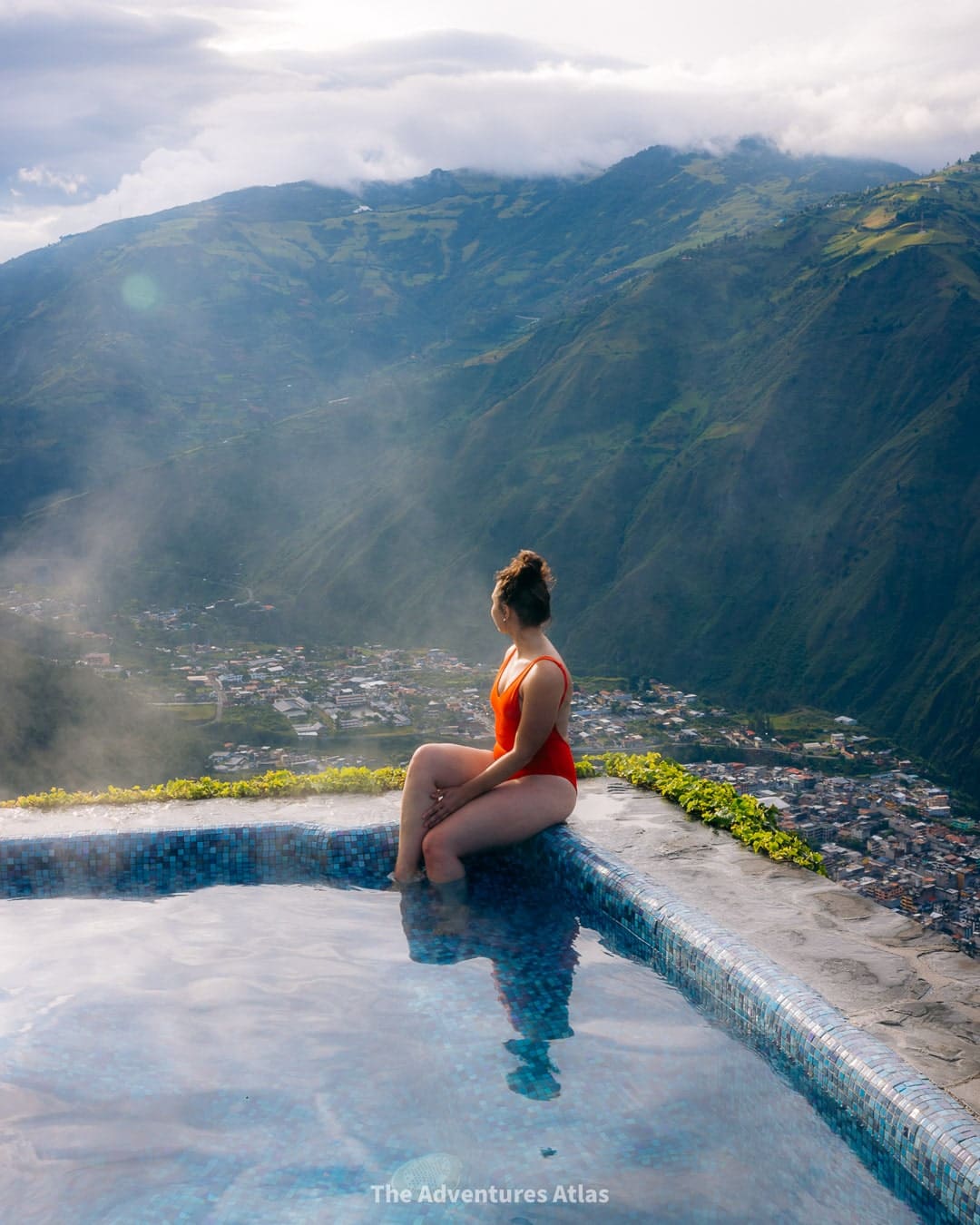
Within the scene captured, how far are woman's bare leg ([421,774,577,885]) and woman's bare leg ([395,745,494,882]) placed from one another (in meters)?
0.08

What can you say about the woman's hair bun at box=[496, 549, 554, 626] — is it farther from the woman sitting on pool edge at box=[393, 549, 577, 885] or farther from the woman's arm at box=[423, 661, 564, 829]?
the woman's arm at box=[423, 661, 564, 829]

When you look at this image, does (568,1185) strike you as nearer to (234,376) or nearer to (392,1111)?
(392,1111)

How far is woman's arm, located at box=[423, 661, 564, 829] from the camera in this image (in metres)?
5.51

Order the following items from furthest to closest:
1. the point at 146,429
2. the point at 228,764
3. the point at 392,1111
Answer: the point at 146,429 → the point at 228,764 → the point at 392,1111

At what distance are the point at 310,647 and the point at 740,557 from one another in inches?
1401

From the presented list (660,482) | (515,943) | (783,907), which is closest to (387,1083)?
(515,943)

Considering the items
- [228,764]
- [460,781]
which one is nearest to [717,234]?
[228,764]

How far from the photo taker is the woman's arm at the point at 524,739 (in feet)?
18.1

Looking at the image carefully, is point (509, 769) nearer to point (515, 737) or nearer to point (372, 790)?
point (515, 737)

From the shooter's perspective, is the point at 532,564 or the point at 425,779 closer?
the point at 532,564

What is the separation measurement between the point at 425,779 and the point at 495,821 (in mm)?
467

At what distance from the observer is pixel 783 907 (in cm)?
541

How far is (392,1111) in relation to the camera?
13.8ft

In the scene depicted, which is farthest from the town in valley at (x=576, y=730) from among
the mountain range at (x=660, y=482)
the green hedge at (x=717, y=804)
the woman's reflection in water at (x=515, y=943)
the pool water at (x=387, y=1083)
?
the pool water at (x=387, y=1083)
